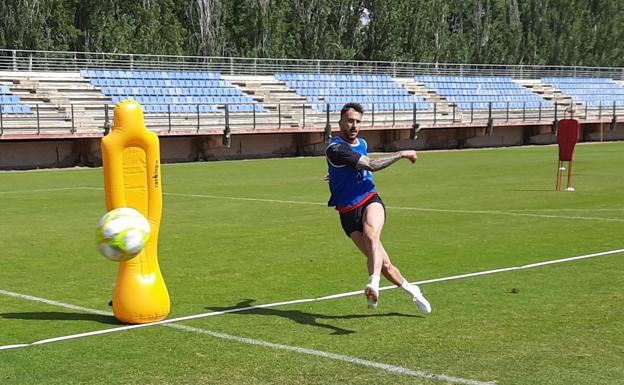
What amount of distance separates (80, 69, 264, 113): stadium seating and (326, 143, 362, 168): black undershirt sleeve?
3110cm

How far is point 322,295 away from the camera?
10.1 m

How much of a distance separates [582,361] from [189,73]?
39.5m

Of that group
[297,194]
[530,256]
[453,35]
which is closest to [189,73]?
[297,194]

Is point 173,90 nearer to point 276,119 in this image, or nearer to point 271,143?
point 276,119

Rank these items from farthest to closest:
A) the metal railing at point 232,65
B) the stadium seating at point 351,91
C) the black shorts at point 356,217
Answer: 1. the stadium seating at point 351,91
2. the metal railing at point 232,65
3. the black shorts at point 356,217

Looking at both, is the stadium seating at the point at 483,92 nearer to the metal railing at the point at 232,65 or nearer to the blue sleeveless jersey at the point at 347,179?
the metal railing at the point at 232,65

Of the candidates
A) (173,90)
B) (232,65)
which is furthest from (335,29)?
(173,90)

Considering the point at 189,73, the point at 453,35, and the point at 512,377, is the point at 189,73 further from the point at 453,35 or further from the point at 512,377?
the point at 512,377

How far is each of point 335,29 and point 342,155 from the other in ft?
181

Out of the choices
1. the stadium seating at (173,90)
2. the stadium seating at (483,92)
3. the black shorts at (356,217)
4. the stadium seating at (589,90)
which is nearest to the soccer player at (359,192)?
the black shorts at (356,217)

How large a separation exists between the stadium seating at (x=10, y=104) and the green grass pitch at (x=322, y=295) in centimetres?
1475

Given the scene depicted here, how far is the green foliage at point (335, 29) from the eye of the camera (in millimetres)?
54219

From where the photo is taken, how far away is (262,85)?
157ft

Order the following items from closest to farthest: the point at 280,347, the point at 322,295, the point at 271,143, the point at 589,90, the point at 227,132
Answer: the point at 280,347 < the point at 322,295 < the point at 227,132 < the point at 271,143 < the point at 589,90
